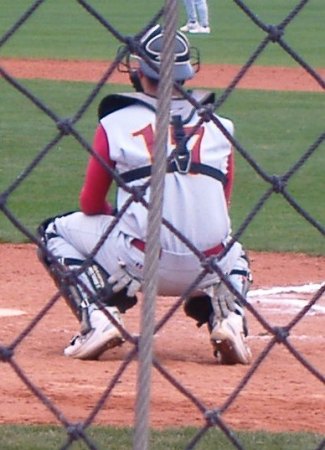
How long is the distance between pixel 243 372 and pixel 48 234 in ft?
3.15

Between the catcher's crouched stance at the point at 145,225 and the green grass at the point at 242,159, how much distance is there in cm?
49

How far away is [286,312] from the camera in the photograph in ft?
20.1

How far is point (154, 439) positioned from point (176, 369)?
1.00m

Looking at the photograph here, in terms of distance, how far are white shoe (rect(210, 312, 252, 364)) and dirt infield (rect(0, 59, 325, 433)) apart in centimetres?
5

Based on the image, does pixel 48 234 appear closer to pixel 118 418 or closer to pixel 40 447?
pixel 118 418

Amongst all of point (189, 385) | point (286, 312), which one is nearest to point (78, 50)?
point (286, 312)

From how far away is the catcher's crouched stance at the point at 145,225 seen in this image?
4.91m

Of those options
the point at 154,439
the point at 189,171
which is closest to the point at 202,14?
the point at 189,171

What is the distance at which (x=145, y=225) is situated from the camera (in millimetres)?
4953

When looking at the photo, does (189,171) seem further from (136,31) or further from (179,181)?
(136,31)

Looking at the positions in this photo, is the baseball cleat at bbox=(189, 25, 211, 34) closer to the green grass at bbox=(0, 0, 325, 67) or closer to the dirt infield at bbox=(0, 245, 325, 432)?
the green grass at bbox=(0, 0, 325, 67)

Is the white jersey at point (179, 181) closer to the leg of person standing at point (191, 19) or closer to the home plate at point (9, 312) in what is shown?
the home plate at point (9, 312)

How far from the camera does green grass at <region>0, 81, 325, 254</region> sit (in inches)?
336

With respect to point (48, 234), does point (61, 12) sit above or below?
above
